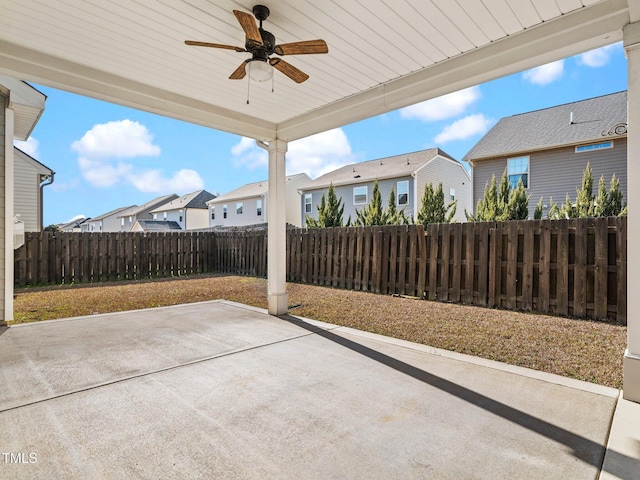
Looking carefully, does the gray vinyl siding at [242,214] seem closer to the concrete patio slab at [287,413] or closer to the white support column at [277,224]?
the white support column at [277,224]

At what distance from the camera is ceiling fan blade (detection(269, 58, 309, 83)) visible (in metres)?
3.15

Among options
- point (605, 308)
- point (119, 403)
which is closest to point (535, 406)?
point (119, 403)

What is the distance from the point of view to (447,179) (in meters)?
17.4

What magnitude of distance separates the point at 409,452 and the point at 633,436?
1.41 metres

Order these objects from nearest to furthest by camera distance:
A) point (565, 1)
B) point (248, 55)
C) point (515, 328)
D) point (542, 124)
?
1. point (565, 1)
2. point (248, 55)
3. point (515, 328)
4. point (542, 124)

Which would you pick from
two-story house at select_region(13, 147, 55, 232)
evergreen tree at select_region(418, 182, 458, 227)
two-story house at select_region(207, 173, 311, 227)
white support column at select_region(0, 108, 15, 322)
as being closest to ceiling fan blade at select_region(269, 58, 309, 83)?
white support column at select_region(0, 108, 15, 322)

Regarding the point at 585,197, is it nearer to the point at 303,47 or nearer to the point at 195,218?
the point at 303,47

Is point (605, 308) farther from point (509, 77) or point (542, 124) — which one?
point (542, 124)

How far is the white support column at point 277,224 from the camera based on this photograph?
5531mm

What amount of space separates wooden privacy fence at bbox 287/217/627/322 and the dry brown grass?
359 millimetres

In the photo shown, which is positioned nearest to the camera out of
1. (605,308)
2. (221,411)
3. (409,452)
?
(409,452)

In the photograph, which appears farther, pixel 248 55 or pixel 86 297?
pixel 86 297

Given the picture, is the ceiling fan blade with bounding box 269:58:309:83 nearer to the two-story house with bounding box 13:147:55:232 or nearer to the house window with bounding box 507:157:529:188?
the house window with bounding box 507:157:529:188

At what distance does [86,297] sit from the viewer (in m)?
7.05
